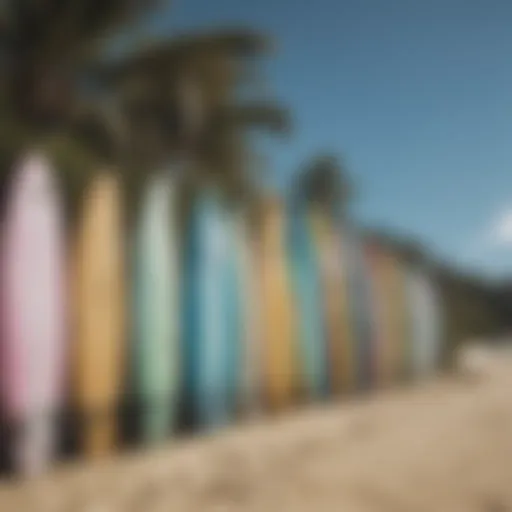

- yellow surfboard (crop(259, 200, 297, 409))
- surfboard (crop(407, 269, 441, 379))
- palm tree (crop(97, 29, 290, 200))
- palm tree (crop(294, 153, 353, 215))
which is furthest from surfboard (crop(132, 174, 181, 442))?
palm tree (crop(294, 153, 353, 215))

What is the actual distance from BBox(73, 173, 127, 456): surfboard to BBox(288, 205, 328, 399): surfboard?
5.11 ft

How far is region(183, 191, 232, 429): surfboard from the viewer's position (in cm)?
393

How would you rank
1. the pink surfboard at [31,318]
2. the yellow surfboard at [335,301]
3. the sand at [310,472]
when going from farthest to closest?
the yellow surfboard at [335,301] < the pink surfboard at [31,318] < the sand at [310,472]

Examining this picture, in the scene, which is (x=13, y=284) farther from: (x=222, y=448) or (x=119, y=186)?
(x=222, y=448)

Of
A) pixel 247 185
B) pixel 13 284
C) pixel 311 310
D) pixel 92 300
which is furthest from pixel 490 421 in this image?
pixel 247 185

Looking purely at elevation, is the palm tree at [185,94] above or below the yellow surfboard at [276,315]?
above

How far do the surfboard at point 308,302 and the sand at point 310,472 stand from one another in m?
0.41

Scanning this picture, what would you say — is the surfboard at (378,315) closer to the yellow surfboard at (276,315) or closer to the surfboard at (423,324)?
the surfboard at (423,324)

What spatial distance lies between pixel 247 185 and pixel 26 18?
10.4ft

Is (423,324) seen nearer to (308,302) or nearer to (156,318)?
(308,302)

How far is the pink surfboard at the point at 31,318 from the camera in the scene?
3053 millimetres

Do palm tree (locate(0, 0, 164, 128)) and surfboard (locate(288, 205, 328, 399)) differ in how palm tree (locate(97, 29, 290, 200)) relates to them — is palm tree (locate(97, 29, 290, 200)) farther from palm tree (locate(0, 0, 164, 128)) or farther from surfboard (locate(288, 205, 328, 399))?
surfboard (locate(288, 205, 328, 399))

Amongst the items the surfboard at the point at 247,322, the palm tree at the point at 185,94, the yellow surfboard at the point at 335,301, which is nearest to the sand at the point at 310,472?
the surfboard at the point at 247,322

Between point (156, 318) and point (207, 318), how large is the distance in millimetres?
395
